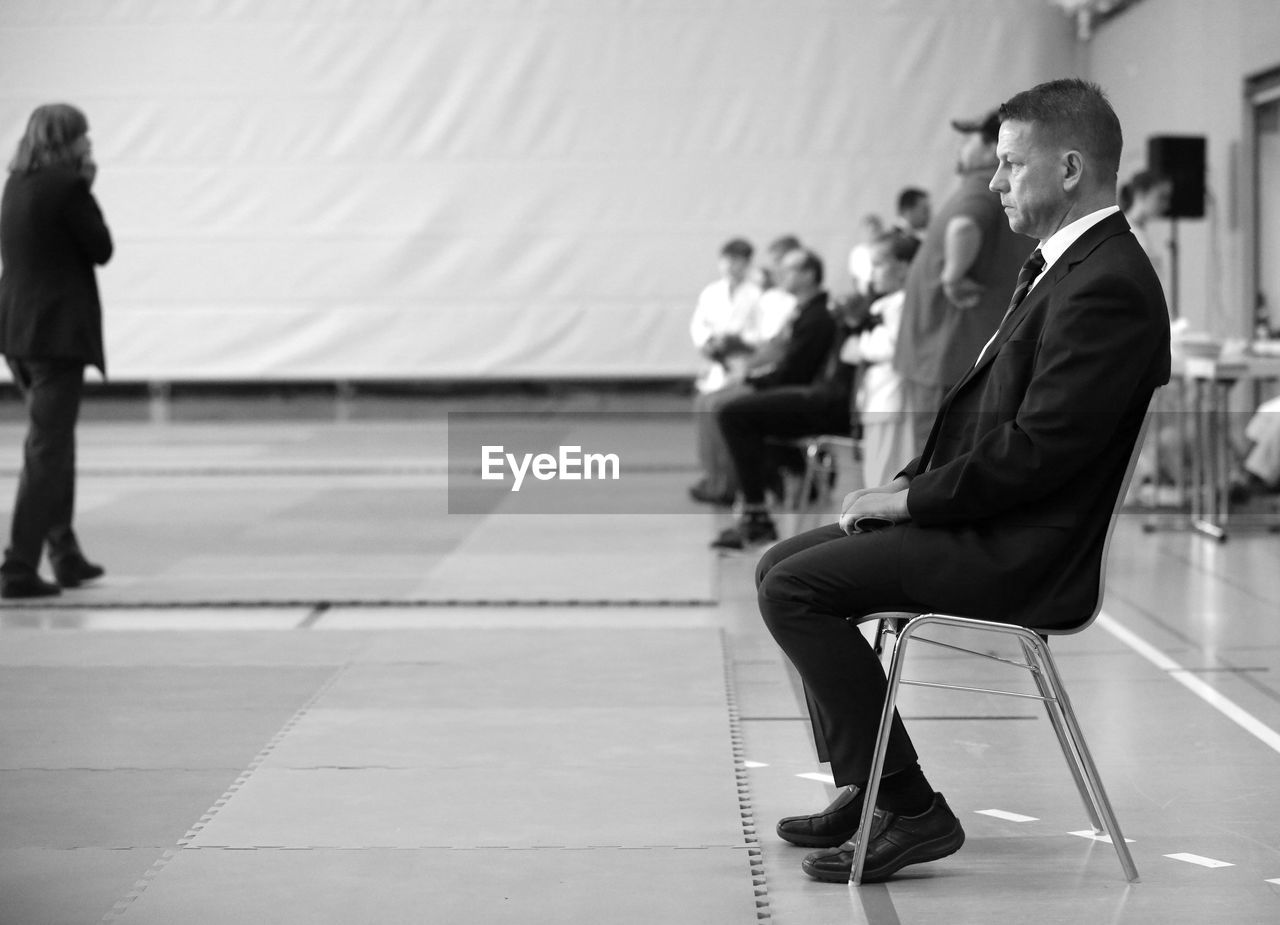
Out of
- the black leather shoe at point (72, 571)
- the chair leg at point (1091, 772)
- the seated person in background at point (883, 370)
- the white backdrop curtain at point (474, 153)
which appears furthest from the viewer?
the white backdrop curtain at point (474, 153)

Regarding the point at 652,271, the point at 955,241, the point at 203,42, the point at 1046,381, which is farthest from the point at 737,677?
the point at 203,42

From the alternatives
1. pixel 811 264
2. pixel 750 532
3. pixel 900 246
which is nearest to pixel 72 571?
pixel 750 532

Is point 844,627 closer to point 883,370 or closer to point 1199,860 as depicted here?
point 1199,860

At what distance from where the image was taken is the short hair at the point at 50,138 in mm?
5781

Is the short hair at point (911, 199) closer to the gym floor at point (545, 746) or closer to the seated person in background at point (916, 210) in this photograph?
the seated person in background at point (916, 210)

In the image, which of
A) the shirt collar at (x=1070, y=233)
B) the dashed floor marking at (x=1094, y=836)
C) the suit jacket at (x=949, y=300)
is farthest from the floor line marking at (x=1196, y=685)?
the shirt collar at (x=1070, y=233)

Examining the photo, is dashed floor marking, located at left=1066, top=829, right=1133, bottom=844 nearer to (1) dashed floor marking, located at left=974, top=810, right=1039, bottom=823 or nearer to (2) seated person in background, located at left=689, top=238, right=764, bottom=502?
(1) dashed floor marking, located at left=974, top=810, right=1039, bottom=823

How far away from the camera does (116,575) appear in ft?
20.8

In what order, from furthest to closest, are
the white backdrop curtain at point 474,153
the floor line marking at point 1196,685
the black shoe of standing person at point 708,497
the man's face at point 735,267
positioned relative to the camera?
the white backdrop curtain at point 474,153 < the man's face at point 735,267 < the black shoe of standing person at point 708,497 < the floor line marking at point 1196,685

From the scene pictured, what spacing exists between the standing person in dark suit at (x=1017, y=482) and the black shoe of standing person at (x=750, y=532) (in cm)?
393

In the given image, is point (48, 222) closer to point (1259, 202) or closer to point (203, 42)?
point (1259, 202)

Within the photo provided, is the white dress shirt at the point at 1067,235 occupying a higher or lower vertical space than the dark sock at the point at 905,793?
higher

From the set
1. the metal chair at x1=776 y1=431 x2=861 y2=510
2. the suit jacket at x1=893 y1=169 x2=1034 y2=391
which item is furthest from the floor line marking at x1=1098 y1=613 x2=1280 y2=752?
the metal chair at x1=776 y1=431 x2=861 y2=510

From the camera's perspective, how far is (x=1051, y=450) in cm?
272
